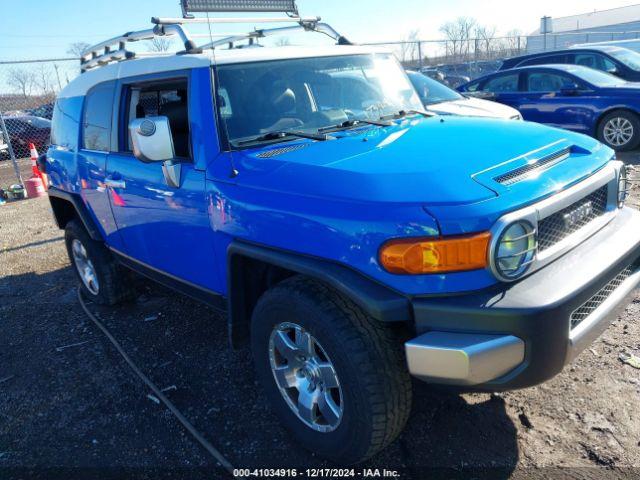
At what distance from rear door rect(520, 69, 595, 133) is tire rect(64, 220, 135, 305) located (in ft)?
25.4

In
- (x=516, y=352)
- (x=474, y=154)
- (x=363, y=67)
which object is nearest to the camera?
(x=516, y=352)

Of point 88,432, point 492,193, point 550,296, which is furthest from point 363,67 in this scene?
point 88,432

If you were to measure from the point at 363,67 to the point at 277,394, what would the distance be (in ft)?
7.45

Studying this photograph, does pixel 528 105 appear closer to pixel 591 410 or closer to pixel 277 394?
pixel 591 410

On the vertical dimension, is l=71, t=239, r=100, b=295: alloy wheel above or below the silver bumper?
below

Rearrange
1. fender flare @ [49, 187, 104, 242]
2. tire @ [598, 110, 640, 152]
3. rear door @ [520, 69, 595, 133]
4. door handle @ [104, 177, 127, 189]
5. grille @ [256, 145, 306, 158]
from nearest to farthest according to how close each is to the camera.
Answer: grille @ [256, 145, 306, 158] → door handle @ [104, 177, 127, 189] → fender flare @ [49, 187, 104, 242] → tire @ [598, 110, 640, 152] → rear door @ [520, 69, 595, 133]

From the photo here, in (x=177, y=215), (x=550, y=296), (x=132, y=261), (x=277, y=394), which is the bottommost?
(x=277, y=394)

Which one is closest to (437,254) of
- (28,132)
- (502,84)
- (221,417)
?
(221,417)

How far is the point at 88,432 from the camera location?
10.1 feet

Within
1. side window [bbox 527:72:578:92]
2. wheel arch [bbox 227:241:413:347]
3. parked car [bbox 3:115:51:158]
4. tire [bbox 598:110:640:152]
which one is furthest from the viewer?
parked car [bbox 3:115:51:158]

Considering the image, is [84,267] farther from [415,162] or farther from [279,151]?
[415,162]

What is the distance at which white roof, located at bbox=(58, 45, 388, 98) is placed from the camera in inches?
122

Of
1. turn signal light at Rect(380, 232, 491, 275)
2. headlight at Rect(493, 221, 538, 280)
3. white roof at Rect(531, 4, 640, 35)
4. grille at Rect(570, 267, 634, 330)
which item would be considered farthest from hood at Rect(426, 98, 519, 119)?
white roof at Rect(531, 4, 640, 35)

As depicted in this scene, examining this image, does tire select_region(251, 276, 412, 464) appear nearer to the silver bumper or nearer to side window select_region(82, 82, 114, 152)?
the silver bumper
